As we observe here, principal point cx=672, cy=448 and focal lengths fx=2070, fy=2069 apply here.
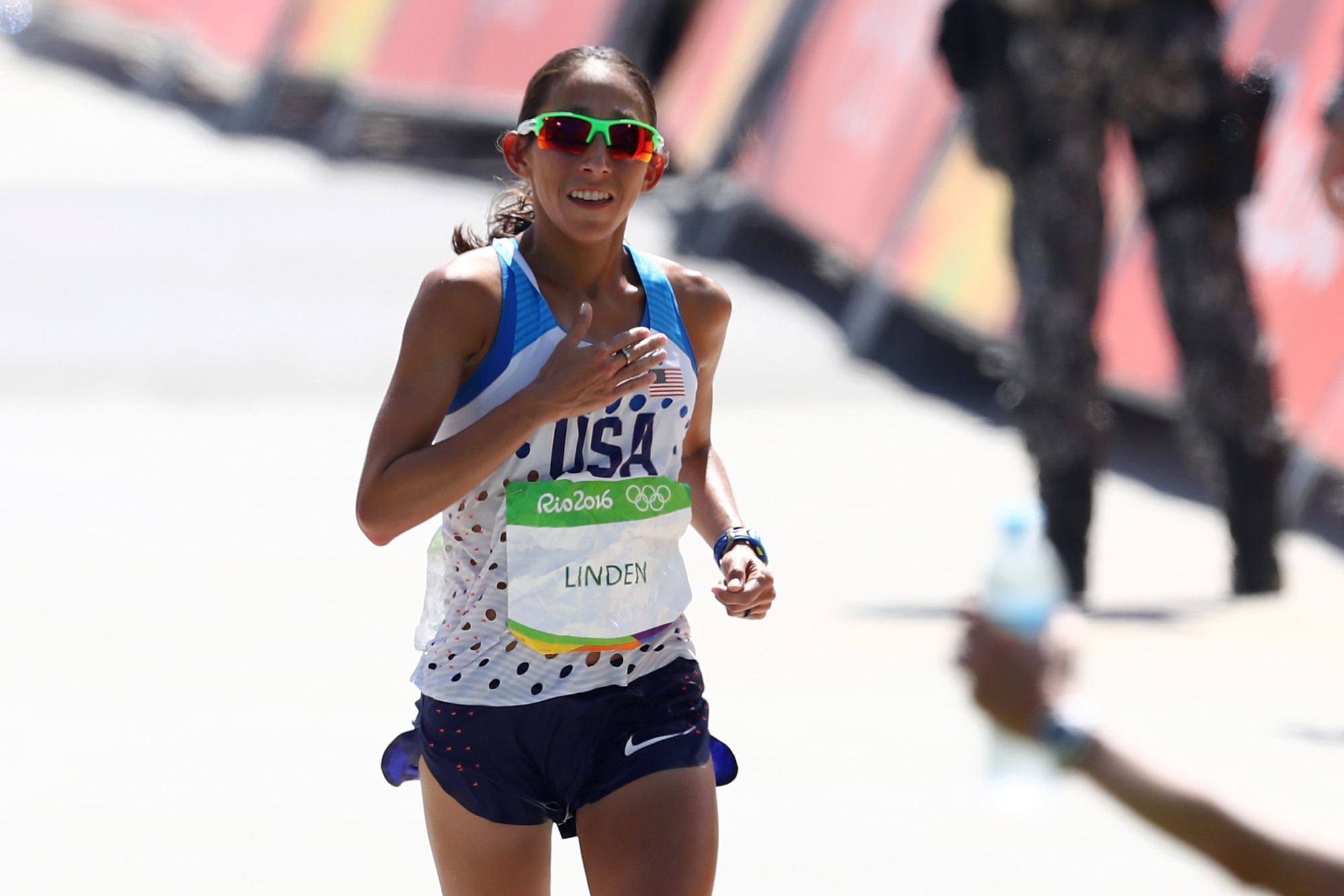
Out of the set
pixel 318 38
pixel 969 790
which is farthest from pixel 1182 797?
pixel 318 38

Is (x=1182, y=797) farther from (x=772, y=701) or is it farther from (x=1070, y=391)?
(x=1070, y=391)

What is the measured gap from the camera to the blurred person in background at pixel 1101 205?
7160mm

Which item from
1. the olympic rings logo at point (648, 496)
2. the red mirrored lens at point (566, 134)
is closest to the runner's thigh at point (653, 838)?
the olympic rings logo at point (648, 496)

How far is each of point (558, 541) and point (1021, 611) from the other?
57.5 inches

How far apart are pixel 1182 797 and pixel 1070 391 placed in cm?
574

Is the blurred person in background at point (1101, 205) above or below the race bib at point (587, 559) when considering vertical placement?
above

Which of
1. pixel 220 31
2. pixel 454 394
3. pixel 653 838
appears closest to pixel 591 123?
pixel 454 394

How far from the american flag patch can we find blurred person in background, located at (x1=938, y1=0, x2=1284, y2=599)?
4.38m

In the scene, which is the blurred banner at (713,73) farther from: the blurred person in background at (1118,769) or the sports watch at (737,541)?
the blurred person in background at (1118,769)

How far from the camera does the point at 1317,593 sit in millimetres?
7395

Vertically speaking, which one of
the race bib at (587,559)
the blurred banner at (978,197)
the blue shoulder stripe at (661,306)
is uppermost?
the blurred banner at (978,197)

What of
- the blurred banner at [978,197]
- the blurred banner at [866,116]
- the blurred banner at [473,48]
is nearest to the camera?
the blurred banner at [978,197]

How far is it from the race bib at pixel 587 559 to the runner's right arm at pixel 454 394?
0.43ft

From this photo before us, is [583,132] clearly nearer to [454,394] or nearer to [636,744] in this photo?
[454,394]
